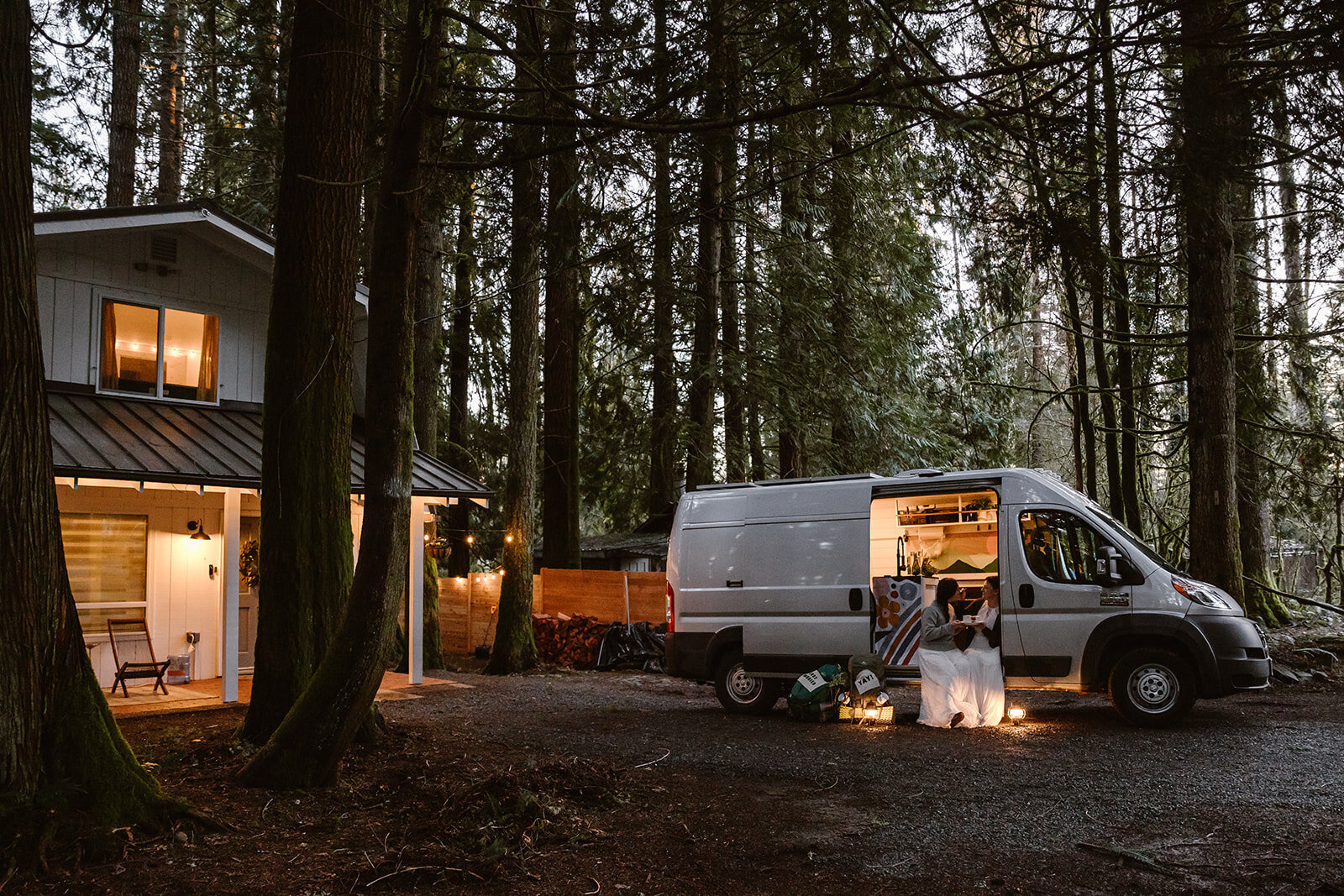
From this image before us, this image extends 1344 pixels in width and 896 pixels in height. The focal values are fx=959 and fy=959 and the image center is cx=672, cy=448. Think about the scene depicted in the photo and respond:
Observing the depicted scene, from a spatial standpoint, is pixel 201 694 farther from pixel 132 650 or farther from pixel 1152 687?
pixel 1152 687

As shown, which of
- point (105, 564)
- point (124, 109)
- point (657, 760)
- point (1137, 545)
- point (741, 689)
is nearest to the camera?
point (657, 760)

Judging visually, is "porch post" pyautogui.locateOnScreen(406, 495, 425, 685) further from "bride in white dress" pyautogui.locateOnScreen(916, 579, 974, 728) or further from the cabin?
"bride in white dress" pyautogui.locateOnScreen(916, 579, 974, 728)

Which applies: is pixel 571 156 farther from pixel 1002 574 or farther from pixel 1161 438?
pixel 1161 438

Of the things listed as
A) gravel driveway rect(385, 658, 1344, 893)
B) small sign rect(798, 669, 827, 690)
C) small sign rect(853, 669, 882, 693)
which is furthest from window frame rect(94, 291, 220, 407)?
small sign rect(853, 669, 882, 693)

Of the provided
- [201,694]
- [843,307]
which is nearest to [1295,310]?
[843,307]

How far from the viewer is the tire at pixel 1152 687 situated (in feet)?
28.5

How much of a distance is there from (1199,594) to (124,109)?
18.1m

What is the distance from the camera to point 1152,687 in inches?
347

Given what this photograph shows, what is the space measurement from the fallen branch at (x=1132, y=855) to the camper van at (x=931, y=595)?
4.28m

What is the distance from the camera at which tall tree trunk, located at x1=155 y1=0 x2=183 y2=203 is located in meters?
18.4

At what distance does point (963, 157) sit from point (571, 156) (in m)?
3.58

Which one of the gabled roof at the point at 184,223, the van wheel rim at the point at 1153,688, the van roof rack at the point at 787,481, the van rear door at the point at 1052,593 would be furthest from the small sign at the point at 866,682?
the gabled roof at the point at 184,223

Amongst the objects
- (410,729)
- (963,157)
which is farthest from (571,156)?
(410,729)

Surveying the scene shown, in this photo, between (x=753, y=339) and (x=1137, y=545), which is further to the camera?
(x=753, y=339)
